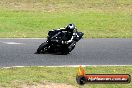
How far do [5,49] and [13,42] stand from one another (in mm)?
1605

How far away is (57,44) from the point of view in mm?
13523

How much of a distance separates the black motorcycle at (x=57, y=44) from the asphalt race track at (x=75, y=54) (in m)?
0.25

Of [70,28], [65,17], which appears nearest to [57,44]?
[70,28]

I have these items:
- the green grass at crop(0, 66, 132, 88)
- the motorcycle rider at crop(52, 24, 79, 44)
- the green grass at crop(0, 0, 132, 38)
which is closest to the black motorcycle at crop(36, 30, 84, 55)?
the motorcycle rider at crop(52, 24, 79, 44)

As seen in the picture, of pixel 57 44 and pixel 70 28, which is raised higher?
pixel 70 28

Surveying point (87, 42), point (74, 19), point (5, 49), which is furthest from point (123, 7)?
point (5, 49)

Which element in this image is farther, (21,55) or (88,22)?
(88,22)

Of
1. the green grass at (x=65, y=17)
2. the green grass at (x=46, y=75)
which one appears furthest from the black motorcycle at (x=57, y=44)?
the green grass at (x=65, y=17)

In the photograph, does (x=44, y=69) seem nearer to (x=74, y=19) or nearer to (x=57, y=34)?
(x=57, y=34)

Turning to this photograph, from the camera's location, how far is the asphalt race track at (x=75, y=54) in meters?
12.5

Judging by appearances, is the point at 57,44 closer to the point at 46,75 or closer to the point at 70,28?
the point at 70,28

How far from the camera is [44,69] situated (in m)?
11.0

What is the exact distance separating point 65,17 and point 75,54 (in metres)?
11.5

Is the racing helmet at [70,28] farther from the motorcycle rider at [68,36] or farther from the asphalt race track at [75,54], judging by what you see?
the asphalt race track at [75,54]
